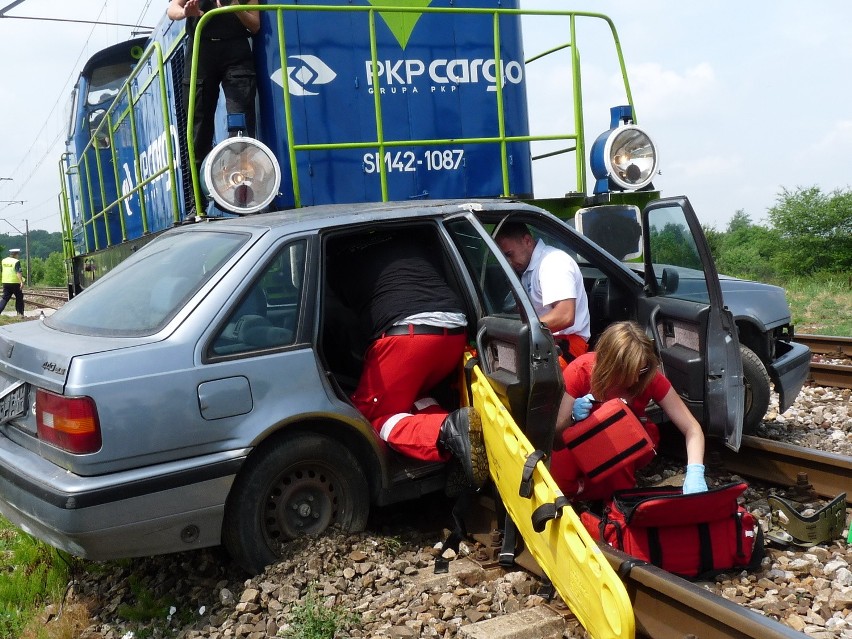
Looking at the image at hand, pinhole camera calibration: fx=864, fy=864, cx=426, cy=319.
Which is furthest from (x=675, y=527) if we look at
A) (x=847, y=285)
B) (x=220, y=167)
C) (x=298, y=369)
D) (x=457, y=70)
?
(x=847, y=285)

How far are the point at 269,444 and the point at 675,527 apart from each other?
5.55ft

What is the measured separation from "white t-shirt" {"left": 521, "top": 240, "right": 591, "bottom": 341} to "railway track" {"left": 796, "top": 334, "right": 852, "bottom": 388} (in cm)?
353

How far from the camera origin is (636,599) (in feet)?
10.4

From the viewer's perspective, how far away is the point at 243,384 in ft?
11.6

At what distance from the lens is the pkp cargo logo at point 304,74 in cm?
612

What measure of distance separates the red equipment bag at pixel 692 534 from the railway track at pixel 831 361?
4102mm

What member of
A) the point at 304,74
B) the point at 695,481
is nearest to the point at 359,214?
the point at 695,481

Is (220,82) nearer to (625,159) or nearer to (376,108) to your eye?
(376,108)

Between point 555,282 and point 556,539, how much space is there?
1.63m

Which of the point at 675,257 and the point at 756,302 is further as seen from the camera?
the point at 756,302

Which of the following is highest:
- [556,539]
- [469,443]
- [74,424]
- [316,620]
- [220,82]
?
[220,82]

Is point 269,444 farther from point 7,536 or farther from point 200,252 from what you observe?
point 7,536

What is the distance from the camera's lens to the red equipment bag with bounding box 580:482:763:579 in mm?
3383

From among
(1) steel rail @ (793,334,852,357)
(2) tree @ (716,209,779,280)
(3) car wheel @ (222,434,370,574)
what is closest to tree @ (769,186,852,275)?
(2) tree @ (716,209,779,280)
